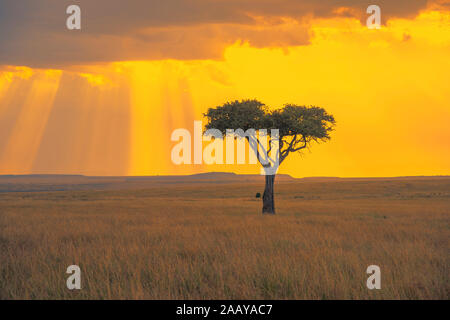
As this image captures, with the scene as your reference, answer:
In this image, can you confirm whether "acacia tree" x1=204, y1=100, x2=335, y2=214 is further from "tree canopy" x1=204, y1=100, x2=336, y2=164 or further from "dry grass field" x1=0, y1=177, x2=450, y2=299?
"dry grass field" x1=0, y1=177, x2=450, y2=299

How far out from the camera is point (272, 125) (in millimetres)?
37969

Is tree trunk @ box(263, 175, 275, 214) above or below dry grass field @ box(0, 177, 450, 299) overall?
above

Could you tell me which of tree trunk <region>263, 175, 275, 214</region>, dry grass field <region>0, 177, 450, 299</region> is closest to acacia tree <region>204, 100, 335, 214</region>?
tree trunk <region>263, 175, 275, 214</region>

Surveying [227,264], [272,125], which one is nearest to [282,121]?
[272,125]

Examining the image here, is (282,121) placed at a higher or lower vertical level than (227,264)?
higher

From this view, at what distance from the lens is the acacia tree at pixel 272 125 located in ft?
122

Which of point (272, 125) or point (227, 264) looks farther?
point (272, 125)

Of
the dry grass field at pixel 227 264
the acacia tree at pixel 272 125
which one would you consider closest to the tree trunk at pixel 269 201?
the acacia tree at pixel 272 125

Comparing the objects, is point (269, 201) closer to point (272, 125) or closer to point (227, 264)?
point (272, 125)

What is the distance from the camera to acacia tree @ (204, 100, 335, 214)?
1469 inches

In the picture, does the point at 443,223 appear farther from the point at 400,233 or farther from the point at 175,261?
the point at 175,261
